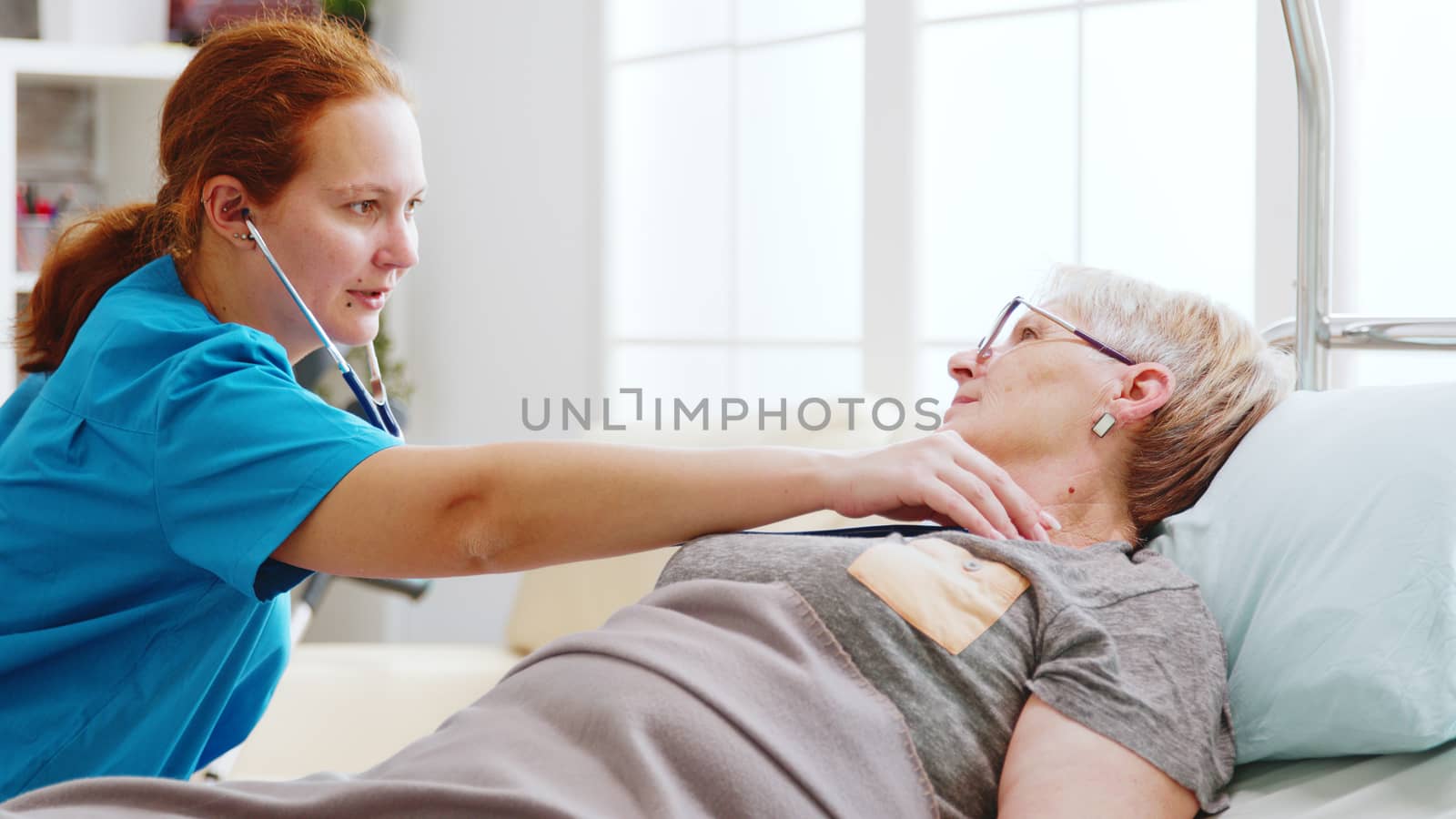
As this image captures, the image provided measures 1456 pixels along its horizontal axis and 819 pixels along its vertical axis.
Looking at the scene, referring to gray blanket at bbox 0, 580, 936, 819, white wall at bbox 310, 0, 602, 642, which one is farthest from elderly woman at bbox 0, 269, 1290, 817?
white wall at bbox 310, 0, 602, 642

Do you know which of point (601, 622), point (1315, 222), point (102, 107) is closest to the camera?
point (1315, 222)

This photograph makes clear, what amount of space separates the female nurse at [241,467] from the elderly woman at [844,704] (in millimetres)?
64

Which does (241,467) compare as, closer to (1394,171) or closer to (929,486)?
(929,486)

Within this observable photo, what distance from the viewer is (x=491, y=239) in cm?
360

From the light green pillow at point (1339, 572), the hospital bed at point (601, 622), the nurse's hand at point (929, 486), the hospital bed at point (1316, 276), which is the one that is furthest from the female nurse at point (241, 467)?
the hospital bed at point (1316, 276)

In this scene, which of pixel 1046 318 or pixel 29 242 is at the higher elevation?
pixel 29 242

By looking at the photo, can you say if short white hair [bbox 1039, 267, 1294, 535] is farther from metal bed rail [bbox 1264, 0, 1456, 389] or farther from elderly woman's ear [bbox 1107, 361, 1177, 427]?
metal bed rail [bbox 1264, 0, 1456, 389]

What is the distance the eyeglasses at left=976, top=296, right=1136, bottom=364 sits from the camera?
4.36ft

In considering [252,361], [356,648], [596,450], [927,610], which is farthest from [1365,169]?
[356,648]

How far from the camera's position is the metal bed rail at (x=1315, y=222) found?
1471 millimetres

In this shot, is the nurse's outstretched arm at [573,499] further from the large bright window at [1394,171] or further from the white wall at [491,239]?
the white wall at [491,239]

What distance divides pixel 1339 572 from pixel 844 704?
447 mm

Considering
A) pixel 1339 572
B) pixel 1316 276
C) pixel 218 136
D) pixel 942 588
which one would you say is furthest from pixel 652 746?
pixel 1316 276

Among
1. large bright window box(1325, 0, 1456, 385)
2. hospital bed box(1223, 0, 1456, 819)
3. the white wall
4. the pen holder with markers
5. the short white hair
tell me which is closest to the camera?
the short white hair
